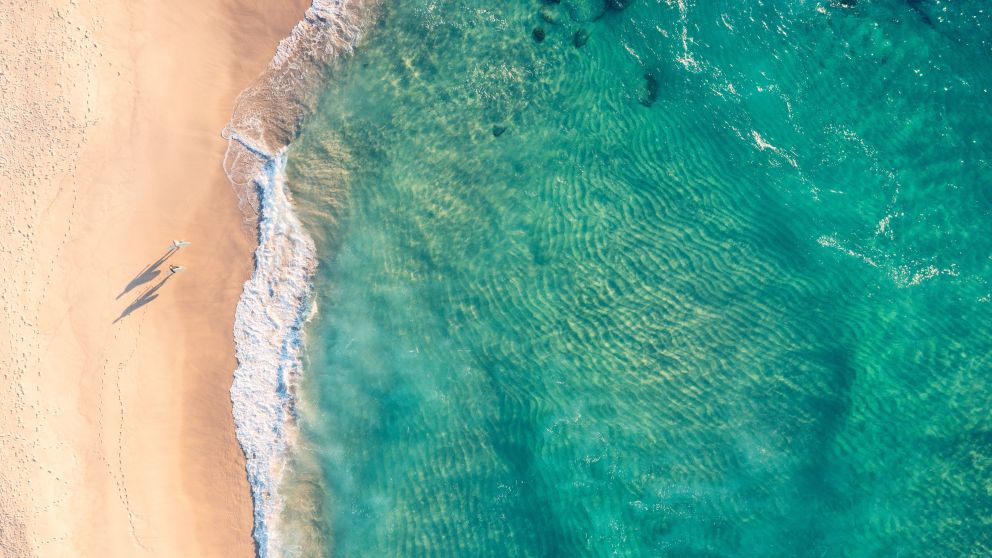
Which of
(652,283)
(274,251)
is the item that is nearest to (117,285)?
(274,251)

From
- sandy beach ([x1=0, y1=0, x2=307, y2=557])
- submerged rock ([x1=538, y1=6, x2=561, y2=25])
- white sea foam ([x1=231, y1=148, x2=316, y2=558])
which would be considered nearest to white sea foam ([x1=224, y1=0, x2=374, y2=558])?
white sea foam ([x1=231, y1=148, x2=316, y2=558])

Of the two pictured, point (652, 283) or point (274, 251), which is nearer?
point (652, 283)

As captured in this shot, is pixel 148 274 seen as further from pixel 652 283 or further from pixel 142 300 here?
pixel 652 283

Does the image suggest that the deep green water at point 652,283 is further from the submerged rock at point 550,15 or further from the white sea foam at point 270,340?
the white sea foam at point 270,340

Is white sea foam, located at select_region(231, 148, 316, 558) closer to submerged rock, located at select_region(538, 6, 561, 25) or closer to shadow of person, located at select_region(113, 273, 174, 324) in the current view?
shadow of person, located at select_region(113, 273, 174, 324)

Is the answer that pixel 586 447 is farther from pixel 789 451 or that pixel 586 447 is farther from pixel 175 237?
pixel 175 237

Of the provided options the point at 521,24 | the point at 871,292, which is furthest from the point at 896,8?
the point at 521,24
